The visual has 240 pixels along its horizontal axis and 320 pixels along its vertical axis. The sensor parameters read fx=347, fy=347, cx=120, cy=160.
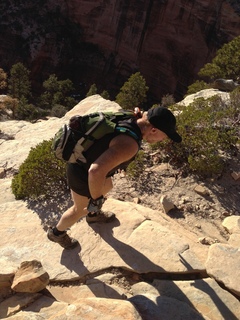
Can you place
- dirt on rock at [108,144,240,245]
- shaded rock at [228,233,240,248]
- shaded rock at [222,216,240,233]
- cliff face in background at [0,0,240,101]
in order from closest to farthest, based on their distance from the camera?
shaded rock at [228,233,240,248], shaded rock at [222,216,240,233], dirt on rock at [108,144,240,245], cliff face in background at [0,0,240,101]

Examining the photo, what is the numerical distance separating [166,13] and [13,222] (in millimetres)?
33352

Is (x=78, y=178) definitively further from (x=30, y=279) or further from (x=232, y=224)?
(x=232, y=224)

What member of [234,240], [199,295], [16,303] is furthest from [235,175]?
[16,303]

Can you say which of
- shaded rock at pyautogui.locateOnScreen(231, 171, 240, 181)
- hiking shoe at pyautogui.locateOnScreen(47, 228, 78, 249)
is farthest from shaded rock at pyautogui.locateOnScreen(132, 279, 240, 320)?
shaded rock at pyautogui.locateOnScreen(231, 171, 240, 181)

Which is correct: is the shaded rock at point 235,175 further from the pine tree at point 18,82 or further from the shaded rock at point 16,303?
the pine tree at point 18,82

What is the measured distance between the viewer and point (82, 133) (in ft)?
10.8

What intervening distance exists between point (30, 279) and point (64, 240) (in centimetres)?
73

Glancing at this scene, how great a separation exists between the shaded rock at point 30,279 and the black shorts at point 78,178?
88cm

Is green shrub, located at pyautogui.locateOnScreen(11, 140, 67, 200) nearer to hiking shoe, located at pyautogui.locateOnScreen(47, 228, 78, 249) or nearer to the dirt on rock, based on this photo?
the dirt on rock

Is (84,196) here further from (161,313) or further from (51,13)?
(51,13)

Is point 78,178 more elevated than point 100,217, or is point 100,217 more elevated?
point 78,178

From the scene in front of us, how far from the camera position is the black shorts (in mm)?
3480

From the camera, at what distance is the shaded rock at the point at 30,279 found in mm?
3438

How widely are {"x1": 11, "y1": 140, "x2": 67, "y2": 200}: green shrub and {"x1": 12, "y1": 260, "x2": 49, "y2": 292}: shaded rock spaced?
192 centimetres
